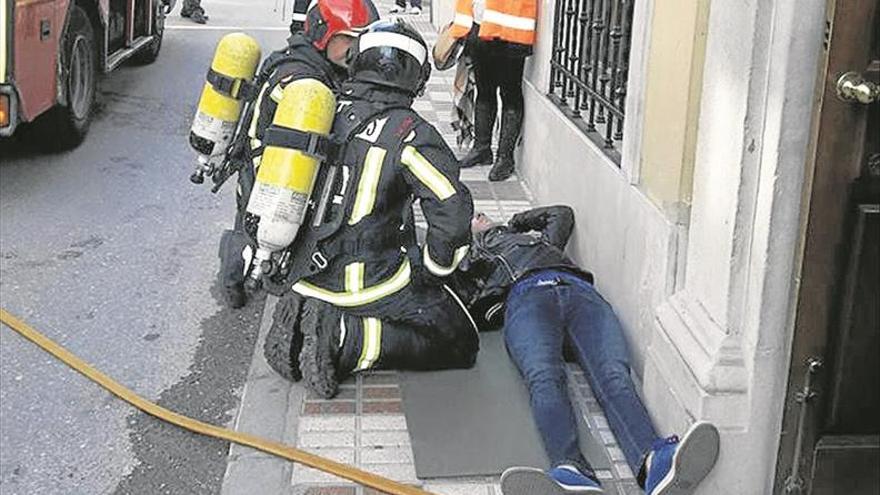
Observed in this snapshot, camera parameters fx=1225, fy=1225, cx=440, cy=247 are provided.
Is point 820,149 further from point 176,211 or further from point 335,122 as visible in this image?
point 176,211

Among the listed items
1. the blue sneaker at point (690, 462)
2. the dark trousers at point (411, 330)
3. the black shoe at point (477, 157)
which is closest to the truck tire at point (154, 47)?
the black shoe at point (477, 157)

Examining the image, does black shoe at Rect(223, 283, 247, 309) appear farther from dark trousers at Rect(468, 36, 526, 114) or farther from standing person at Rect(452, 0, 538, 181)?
dark trousers at Rect(468, 36, 526, 114)

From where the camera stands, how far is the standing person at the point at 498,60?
7.87 meters

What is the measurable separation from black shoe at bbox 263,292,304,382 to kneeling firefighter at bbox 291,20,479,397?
0.16 feet

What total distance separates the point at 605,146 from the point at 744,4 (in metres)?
2.40

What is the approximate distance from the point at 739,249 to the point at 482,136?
4852 millimetres

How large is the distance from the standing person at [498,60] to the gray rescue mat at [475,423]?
3200mm

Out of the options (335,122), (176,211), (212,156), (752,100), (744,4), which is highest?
(744,4)

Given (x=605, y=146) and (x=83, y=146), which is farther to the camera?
(x=83, y=146)

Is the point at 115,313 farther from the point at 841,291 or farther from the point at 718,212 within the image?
the point at 841,291

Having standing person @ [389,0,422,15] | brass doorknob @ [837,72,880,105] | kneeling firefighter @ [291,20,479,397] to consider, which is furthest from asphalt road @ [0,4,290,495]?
standing person @ [389,0,422,15]

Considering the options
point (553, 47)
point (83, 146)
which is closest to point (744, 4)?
point (553, 47)

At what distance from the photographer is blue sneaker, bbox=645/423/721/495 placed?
12.3 feet

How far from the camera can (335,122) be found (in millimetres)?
4742
